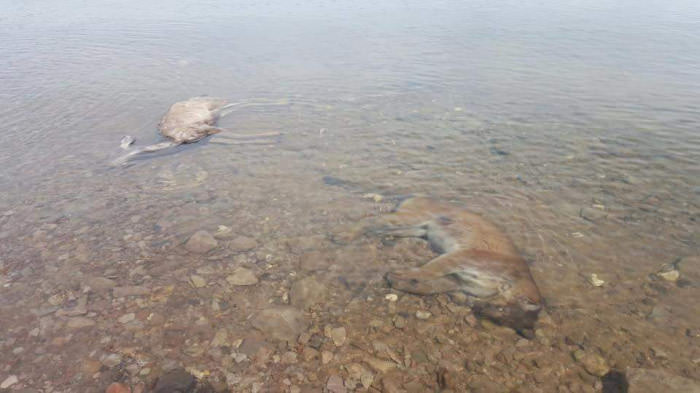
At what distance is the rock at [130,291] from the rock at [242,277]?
984 millimetres

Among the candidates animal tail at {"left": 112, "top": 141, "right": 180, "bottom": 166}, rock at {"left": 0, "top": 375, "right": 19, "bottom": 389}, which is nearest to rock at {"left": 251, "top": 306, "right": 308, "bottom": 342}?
rock at {"left": 0, "top": 375, "right": 19, "bottom": 389}

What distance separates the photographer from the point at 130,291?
524cm

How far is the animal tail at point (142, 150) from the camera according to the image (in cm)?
905

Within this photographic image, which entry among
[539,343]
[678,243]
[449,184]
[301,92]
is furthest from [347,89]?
[539,343]

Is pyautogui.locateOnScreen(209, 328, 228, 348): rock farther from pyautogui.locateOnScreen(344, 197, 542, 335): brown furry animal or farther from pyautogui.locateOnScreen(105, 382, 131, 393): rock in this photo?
pyautogui.locateOnScreen(344, 197, 542, 335): brown furry animal

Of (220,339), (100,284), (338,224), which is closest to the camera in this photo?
(220,339)

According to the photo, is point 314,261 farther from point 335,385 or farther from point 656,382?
point 656,382

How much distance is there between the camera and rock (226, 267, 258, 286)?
543cm

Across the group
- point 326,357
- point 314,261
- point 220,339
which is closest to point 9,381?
point 220,339

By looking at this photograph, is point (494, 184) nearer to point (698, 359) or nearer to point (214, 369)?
point (698, 359)

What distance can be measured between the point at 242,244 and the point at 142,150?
4.82 metres

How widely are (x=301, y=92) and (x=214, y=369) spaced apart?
37.5 feet

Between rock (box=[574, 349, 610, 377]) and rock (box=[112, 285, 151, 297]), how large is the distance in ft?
16.0

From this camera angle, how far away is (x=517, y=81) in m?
15.4
